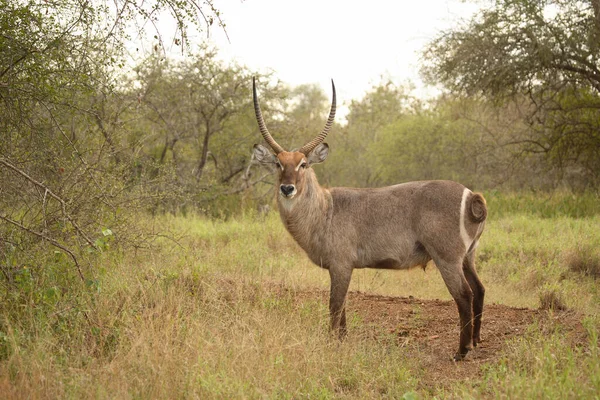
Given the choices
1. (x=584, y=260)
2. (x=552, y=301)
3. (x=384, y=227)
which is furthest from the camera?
(x=584, y=260)

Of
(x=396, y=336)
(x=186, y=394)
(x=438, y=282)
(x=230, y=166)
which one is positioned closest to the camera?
(x=186, y=394)

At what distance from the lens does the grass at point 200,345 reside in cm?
371

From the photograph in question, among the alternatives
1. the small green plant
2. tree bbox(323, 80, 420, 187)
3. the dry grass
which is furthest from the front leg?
tree bbox(323, 80, 420, 187)

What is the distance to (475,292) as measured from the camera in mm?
5461

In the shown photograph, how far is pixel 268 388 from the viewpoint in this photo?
384 cm

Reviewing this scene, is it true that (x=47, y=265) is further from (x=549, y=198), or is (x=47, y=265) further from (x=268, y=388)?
(x=549, y=198)

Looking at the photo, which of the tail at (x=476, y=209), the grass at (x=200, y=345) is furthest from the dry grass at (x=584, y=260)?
the tail at (x=476, y=209)

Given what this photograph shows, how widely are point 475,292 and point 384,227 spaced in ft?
3.18

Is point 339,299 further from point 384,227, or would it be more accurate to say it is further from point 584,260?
point 584,260

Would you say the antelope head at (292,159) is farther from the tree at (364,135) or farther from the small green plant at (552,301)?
the tree at (364,135)

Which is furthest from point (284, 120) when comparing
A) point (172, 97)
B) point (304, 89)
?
point (304, 89)

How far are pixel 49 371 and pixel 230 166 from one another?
1004 cm

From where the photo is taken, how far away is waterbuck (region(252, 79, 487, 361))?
5137mm

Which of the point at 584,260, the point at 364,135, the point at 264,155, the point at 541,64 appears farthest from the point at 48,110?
the point at 364,135
